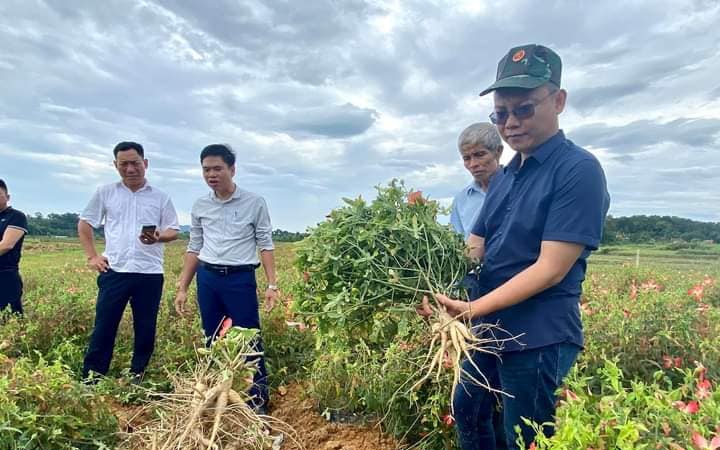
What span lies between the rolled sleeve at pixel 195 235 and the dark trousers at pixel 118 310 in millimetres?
382

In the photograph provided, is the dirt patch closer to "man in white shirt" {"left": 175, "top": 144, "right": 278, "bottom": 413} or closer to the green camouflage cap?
"man in white shirt" {"left": 175, "top": 144, "right": 278, "bottom": 413}

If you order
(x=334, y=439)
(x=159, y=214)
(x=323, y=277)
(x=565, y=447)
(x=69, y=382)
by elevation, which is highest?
(x=159, y=214)

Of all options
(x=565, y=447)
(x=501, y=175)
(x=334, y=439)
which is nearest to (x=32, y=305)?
(x=334, y=439)

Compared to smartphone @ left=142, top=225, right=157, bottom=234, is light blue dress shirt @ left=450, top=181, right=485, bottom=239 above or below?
above

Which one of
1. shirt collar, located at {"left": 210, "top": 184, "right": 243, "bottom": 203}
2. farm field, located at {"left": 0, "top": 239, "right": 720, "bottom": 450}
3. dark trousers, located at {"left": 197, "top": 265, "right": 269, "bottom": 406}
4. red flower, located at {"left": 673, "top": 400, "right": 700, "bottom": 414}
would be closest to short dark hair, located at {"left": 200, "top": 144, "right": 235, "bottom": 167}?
shirt collar, located at {"left": 210, "top": 184, "right": 243, "bottom": 203}

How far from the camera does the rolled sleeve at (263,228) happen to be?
154 inches

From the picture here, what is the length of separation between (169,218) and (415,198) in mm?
2819

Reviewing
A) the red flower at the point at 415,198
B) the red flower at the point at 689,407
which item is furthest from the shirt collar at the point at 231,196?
the red flower at the point at 689,407

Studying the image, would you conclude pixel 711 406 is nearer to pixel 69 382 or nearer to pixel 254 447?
pixel 254 447

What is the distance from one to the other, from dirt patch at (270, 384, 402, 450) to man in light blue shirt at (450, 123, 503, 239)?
1.42 m

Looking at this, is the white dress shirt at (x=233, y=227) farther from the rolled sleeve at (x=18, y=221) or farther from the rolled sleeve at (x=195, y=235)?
the rolled sleeve at (x=18, y=221)

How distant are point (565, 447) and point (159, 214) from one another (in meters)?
3.70

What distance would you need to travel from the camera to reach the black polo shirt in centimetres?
473

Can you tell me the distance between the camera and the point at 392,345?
2.22m
